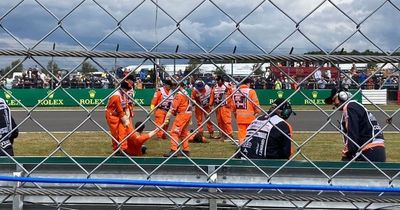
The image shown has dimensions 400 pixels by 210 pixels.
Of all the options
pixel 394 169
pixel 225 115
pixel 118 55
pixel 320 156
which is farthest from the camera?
pixel 225 115

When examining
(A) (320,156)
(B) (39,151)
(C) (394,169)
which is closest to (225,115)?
(A) (320,156)

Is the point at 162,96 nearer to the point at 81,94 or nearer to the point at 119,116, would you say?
the point at 119,116

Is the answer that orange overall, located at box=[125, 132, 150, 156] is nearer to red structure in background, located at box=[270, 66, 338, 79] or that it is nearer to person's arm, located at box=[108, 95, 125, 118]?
person's arm, located at box=[108, 95, 125, 118]

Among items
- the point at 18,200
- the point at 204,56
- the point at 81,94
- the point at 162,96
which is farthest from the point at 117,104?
the point at 81,94

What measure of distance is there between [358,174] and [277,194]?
51cm

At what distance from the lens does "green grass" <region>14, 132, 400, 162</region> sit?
474 inches

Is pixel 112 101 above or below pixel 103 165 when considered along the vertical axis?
above

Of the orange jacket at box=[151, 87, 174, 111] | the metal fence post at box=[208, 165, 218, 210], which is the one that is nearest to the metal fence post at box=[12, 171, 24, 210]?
the metal fence post at box=[208, 165, 218, 210]

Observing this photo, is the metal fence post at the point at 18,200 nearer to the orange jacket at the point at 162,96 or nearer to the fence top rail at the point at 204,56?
the fence top rail at the point at 204,56

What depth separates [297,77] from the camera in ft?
8.88

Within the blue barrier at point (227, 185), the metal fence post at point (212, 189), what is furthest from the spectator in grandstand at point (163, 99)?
the blue barrier at point (227, 185)

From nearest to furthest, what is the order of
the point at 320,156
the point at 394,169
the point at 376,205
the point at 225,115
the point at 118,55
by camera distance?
1. the point at 118,55
2. the point at 376,205
3. the point at 394,169
4. the point at 320,156
5. the point at 225,115

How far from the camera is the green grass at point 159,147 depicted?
12039mm

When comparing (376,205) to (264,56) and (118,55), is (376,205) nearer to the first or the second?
(264,56)
